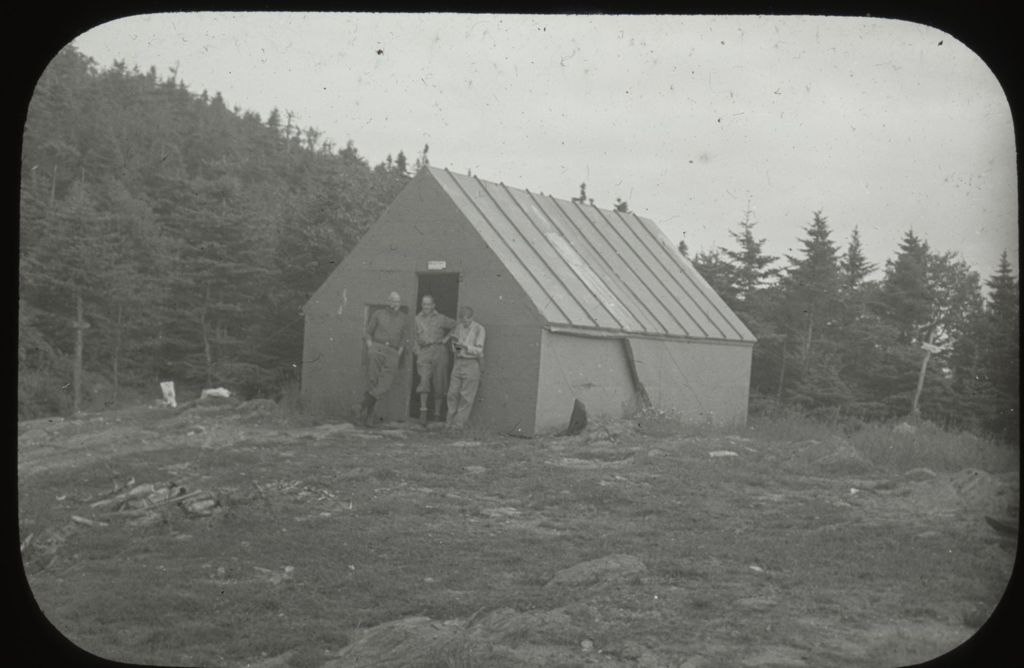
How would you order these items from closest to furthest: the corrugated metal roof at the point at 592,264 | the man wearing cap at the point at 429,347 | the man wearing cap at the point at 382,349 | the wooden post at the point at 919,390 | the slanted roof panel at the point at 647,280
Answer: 1. the man wearing cap at the point at 429,347
2. the man wearing cap at the point at 382,349
3. the corrugated metal roof at the point at 592,264
4. the slanted roof panel at the point at 647,280
5. the wooden post at the point at 919,390

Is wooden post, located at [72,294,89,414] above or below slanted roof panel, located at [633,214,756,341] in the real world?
below

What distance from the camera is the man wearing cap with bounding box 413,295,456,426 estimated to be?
14664 millimetres

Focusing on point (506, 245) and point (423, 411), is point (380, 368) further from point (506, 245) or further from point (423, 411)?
point (506, 245)

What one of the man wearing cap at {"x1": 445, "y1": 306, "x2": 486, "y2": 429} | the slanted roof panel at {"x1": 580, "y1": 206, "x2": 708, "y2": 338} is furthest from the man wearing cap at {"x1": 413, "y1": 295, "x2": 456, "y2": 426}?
the slanted roof panel at {"x1": 580, "y1": 206, "x2": 708, "y2": 338}

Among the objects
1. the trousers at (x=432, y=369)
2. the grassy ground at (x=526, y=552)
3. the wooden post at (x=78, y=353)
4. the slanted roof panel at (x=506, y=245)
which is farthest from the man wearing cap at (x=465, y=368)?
the wooden post at (x=78, y=353)

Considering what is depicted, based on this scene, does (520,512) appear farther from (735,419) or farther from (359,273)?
(735,419)

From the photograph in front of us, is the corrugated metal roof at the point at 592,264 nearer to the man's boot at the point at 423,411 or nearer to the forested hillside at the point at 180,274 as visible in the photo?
the man's boot at the point at 423,411

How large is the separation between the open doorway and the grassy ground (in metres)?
3.42

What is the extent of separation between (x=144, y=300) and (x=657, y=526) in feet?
68.4

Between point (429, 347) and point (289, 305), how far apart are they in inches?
281

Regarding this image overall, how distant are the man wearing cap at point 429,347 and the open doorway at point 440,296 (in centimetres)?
50

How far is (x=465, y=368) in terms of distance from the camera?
14.3m

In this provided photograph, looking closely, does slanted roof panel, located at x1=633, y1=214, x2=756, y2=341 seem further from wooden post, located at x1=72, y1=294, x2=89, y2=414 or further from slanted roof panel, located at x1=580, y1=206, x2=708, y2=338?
wooden post, located at x1=72, y1=294, x2=89, y2=414

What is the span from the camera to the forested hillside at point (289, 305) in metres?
20.8
